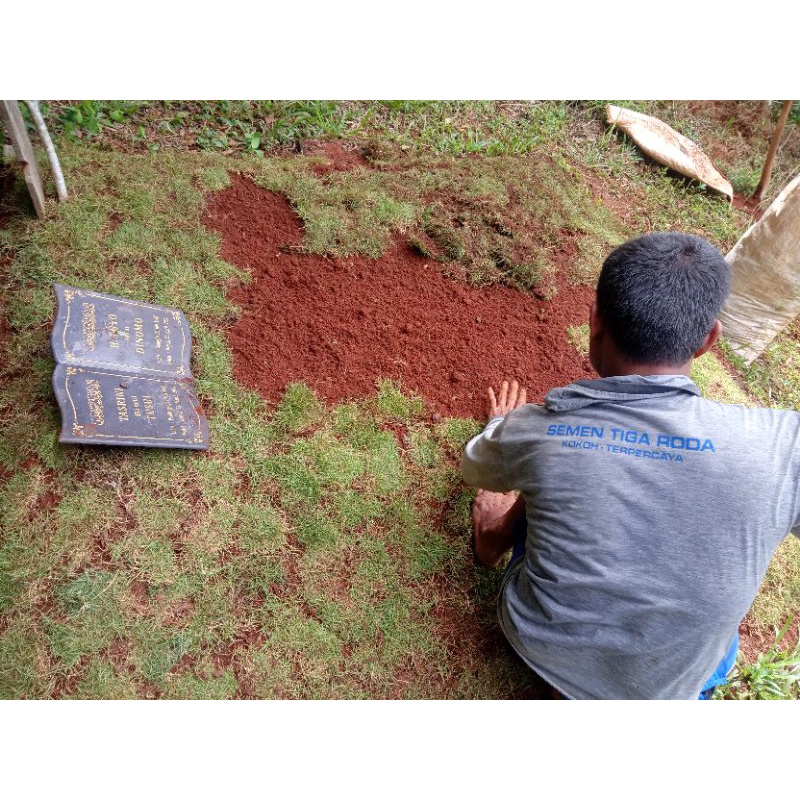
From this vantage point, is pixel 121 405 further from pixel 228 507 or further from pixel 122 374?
pixel 228 507

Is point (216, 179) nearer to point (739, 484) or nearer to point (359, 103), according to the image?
point (359, 103)

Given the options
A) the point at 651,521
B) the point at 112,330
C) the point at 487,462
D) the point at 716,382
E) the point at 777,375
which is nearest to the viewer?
the point at 651,521

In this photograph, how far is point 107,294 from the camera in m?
2.98

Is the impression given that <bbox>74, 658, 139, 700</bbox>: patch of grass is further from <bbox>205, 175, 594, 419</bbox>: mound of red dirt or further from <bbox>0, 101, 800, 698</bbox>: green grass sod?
<bbox>205, 175, 594, 419</bbox>: mound of red dirt

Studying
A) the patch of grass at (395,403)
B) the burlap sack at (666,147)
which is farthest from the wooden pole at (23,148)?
the burlap sack at (666,147)

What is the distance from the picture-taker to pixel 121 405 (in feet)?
8.66

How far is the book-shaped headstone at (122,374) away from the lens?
2.58 meters

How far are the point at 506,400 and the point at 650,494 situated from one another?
147 centimetres

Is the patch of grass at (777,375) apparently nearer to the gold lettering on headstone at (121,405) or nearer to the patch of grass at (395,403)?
the patch of grass at (395,403)

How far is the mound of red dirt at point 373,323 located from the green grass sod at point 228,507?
107mm

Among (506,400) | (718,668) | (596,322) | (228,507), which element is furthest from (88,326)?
(718,668)

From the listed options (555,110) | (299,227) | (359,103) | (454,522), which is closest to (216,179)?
(299,227)

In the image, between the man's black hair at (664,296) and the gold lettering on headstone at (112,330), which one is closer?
the man's black hair at (664,296)

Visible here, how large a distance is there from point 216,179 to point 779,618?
4.03 metres
